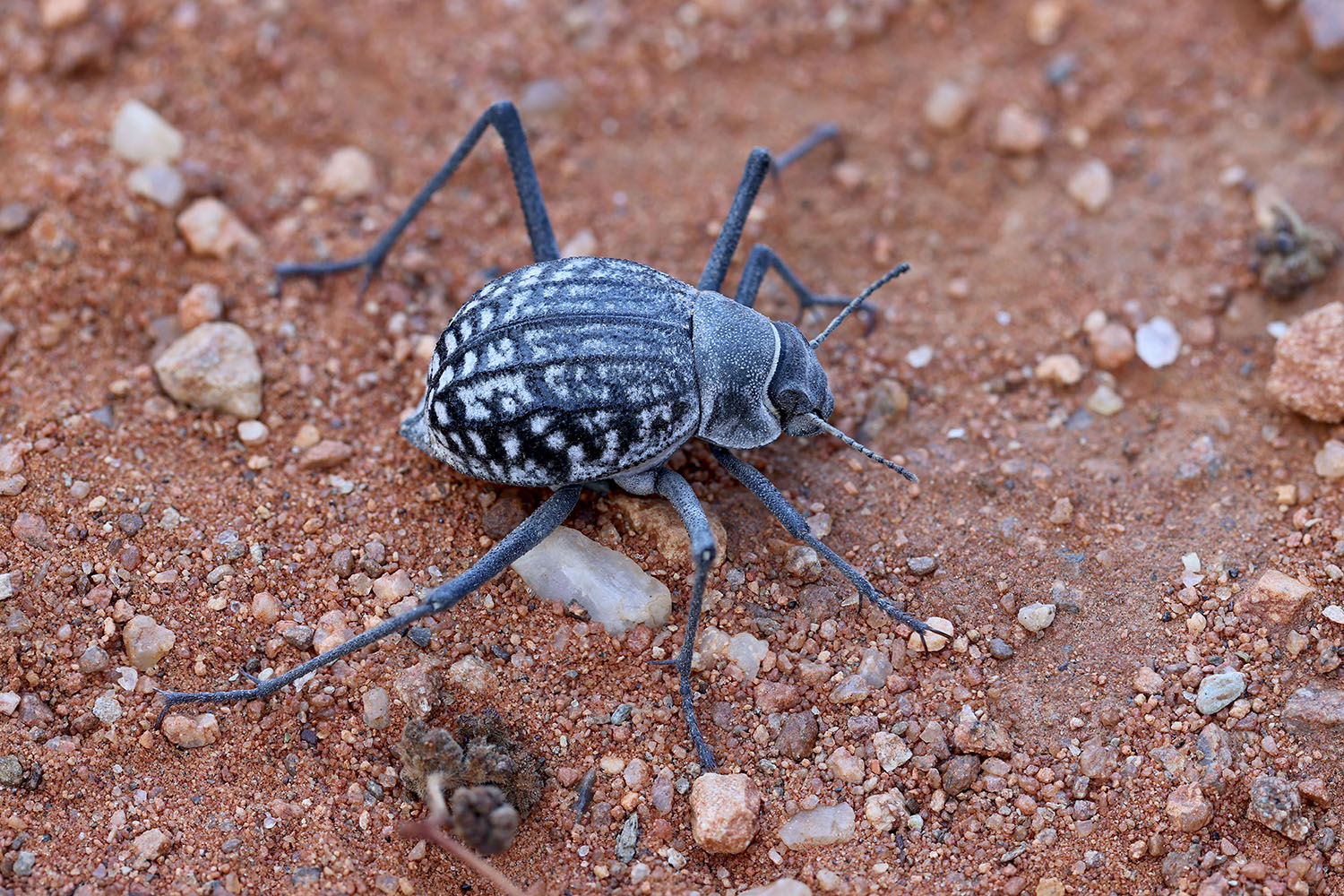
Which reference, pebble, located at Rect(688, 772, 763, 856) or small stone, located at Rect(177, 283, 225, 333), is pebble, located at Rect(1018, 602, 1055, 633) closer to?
pebble, located at Rect(688, 772, 763, 856)

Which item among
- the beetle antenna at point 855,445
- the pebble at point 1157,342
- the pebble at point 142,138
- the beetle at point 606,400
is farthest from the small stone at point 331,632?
the pebble at point 1157,342

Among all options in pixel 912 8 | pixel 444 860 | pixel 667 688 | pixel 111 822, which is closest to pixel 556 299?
pixel 667 688

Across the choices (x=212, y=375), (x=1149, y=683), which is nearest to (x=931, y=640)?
(x=1149, y=683)

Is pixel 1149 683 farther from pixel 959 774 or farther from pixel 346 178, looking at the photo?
pixel 346 178

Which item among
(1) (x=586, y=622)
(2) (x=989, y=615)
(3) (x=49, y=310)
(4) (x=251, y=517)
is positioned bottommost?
(2) (x=989, y=615)

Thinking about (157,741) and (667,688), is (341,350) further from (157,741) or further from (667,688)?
(667,688)

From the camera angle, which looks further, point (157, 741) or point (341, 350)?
point (341, 350)

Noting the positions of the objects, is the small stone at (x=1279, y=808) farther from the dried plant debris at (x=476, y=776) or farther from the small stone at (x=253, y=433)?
the small stone at (x=253, y=433)
